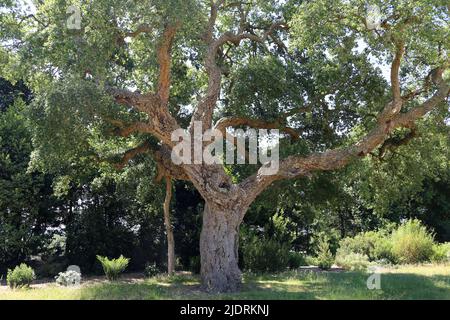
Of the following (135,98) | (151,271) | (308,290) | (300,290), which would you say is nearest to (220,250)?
(300,290)

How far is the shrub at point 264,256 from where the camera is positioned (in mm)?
15570

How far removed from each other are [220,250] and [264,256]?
4714 millimetres

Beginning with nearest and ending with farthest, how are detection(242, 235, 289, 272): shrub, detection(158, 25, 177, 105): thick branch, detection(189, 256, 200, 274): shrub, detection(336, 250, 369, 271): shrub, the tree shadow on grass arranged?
1. the tree shadow on grass
2. detection(158, 25, 177, 105): thick branch
3. detection(242, 235, 289, 272): shrub
4. detection(189, 256, 200, 274): shrub
5. detection(336, 250, 369, 271): shrub

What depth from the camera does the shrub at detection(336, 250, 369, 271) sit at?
1688 centimetres

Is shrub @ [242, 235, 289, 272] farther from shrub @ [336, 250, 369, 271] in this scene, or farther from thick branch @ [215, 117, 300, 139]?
thick branch @ [215, 117, 300, 139]

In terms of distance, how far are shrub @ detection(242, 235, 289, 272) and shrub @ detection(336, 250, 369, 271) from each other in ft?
9.07

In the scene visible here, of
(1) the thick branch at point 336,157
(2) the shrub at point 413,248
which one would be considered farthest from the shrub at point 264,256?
(2) the shrub at point 413,248

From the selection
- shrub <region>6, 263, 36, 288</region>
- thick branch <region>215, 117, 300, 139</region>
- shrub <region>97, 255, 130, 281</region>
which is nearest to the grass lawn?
shrub <region>6, 263, 36, 288</region>

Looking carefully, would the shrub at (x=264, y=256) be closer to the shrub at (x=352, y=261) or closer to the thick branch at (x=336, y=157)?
the shrub at (x=352, y=261)

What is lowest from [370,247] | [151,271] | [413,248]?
[151,271]

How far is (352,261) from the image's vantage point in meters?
17.5

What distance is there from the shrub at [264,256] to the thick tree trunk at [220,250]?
420cm

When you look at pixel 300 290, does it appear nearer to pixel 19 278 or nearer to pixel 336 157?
pixel 336 157

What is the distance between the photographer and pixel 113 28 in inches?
431
